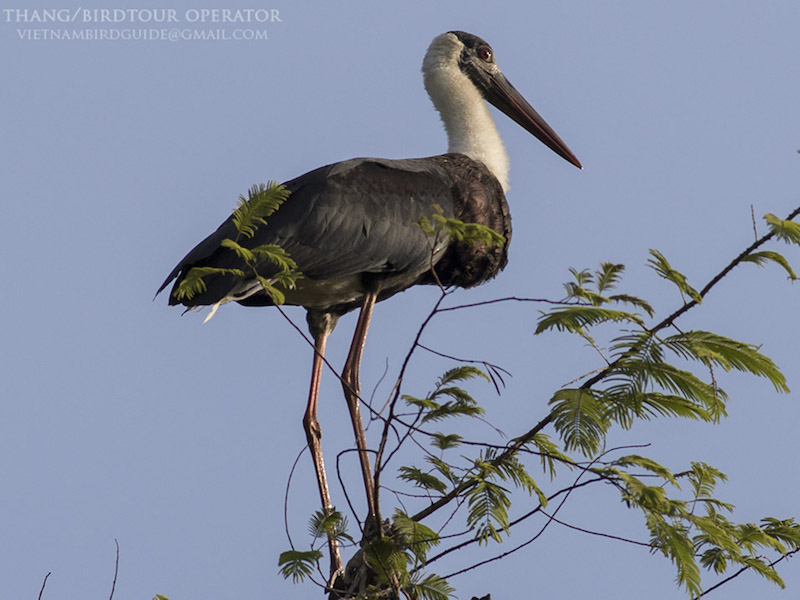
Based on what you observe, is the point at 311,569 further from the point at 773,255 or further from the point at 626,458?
the point at 773,255

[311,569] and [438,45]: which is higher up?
[438,45]

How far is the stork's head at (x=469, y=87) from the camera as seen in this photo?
884cm

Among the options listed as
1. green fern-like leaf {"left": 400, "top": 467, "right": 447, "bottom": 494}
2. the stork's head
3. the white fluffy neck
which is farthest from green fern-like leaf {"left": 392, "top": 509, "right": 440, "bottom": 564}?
the stork's head

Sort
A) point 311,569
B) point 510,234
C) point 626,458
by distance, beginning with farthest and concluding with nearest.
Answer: point 510,234
point 311,569
point 626,458

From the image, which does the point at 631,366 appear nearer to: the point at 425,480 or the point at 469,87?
the point at 425,480

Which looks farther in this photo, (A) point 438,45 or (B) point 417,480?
(A) point 438,45

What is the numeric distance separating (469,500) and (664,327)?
1.17m

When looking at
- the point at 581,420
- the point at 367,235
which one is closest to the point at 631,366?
the point at 581,420

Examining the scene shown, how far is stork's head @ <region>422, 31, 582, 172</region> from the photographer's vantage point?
884 centimetres

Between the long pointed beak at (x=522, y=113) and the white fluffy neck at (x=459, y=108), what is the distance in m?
0.17

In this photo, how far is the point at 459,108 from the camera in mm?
8820

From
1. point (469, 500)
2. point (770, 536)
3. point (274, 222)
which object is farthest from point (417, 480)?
point (274, 222)

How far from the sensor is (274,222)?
723 cm

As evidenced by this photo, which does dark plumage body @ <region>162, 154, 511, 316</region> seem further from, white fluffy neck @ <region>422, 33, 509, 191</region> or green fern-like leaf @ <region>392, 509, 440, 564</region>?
green fern-like leaf @ <region>392, 509, 440, 564</region>
